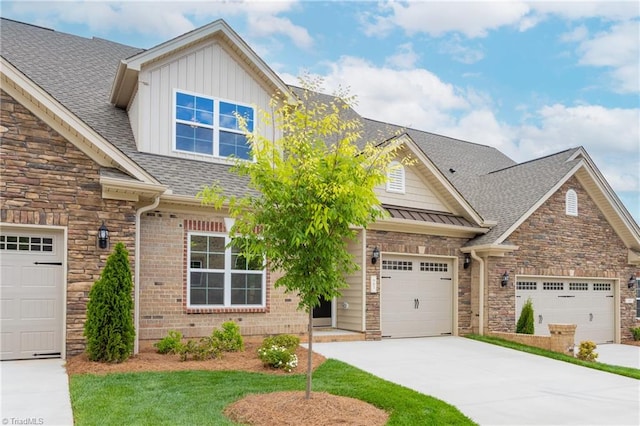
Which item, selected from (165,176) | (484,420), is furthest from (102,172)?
(484,420)

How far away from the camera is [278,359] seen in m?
9.05

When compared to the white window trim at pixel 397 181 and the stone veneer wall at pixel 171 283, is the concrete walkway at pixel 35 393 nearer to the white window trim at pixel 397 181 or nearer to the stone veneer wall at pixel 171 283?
the stone veneer wall at pixel 171 283

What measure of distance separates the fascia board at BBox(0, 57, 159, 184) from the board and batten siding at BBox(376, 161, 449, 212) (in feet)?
22.0

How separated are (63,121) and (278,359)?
567 cm

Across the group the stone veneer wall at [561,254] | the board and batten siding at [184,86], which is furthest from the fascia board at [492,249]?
the board and batten siding at [184,86]

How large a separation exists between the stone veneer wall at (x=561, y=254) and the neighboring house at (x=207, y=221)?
0.05 meters

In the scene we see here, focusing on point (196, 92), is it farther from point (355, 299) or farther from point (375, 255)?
point (355, 299)

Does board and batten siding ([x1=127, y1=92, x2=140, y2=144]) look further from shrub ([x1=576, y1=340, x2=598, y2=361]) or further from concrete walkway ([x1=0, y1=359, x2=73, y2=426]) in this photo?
shrub ([x1=576, y1=340, x2=598, y2=361])

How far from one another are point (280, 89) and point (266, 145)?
642 centimetres

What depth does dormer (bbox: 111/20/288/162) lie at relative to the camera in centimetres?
1143

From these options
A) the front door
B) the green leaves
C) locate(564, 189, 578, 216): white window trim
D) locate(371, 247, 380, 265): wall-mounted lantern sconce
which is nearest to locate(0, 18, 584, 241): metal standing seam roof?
locate(564, 189, 578, 216): white window trim

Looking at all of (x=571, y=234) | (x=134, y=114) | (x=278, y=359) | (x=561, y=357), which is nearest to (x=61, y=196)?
(x=134, y=114)

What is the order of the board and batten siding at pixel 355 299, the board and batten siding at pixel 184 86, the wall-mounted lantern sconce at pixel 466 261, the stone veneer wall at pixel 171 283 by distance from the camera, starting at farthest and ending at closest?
1. the wall-mounted lantern sconce at pixel 466 261
2. the board and batten siding at pixel 355 299
3. the board and batten siding at pixel 184 86
4. the stone veneer wall at pixel 171 283

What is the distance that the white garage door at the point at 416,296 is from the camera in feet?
45.5
